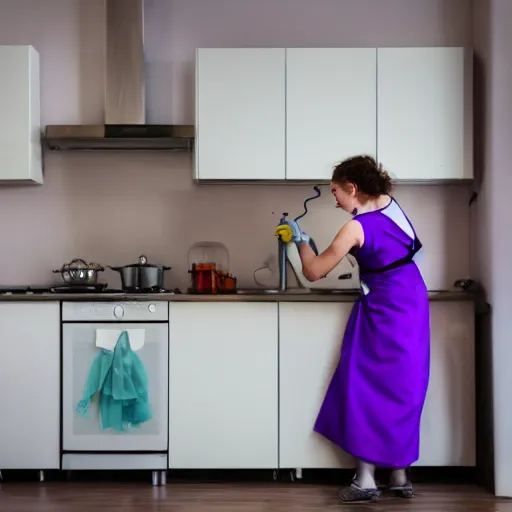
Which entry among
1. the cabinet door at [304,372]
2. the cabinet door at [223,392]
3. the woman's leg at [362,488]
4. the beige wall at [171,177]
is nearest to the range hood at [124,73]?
the beige wall at [171,177]

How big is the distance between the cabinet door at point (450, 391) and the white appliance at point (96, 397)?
1167 millimetres

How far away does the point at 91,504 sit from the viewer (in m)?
2.97

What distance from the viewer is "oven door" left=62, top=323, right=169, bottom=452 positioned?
320 cm

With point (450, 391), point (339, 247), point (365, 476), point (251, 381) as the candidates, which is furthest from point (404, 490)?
point (339, 247)

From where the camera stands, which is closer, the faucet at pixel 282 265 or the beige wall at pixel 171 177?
the faucet at pixel 282 265

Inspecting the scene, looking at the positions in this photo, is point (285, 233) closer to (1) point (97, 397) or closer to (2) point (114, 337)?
(2) point (114, 337)

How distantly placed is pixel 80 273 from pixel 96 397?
0.61 meters

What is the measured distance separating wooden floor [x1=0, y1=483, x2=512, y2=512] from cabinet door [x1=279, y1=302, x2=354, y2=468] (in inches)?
6.7

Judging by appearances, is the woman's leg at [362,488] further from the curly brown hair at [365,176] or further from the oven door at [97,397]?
the curly brown hair at [365,176]

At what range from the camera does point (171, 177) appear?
3.81m

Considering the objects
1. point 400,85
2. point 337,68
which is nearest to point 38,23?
point 337,68

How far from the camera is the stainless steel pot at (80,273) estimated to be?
3473mm

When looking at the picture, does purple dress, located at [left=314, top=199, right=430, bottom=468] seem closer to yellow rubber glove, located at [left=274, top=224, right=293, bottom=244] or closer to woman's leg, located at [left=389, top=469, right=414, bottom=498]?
woman's leg, located at [left=389, top=469, right=414, bottom=498]

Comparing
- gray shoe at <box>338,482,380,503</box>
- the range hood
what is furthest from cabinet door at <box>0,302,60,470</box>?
gray shoe at <box>338,482,380,503</box>
